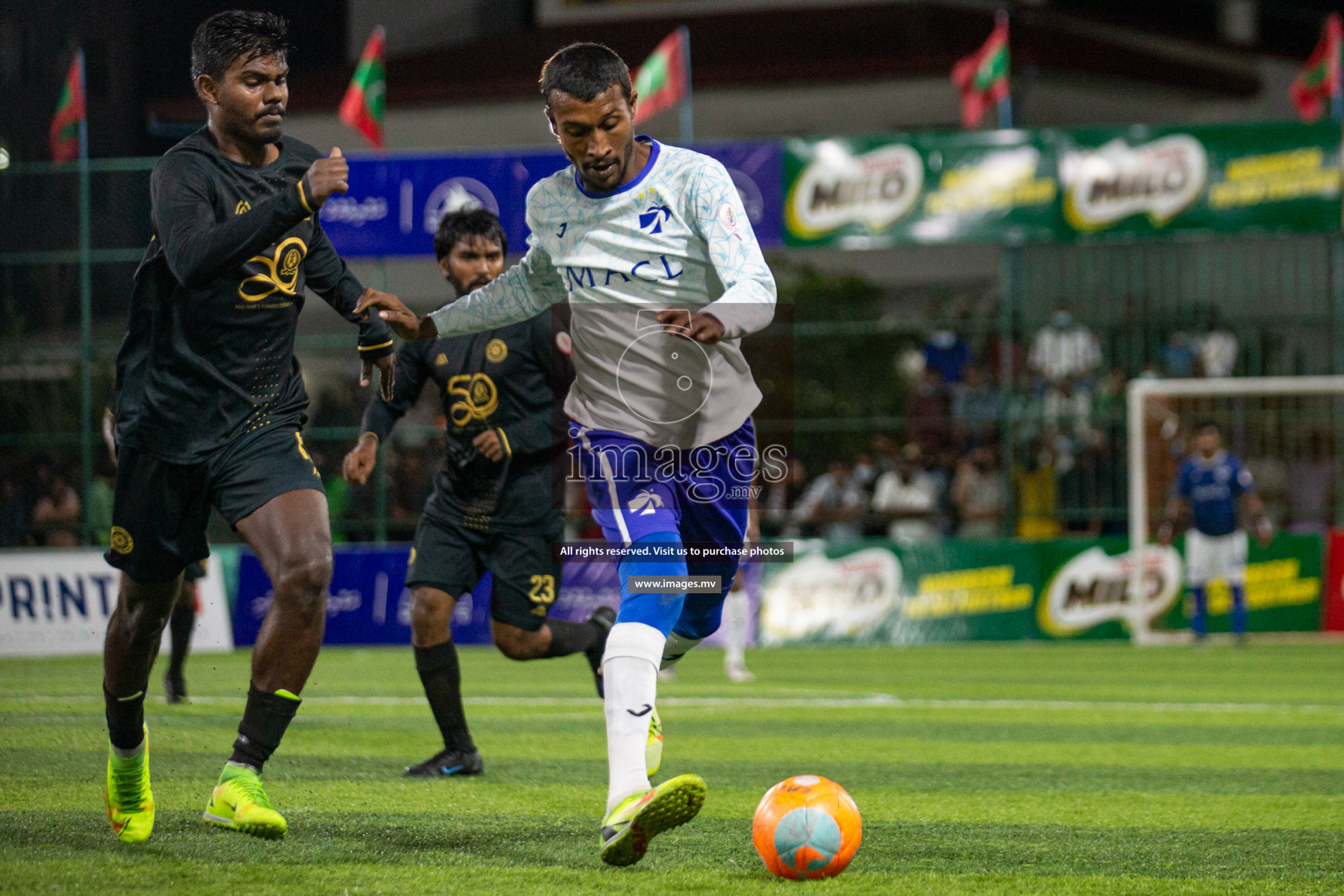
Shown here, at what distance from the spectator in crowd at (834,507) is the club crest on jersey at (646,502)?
1157 centimetres

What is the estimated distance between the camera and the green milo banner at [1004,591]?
51.4 feet

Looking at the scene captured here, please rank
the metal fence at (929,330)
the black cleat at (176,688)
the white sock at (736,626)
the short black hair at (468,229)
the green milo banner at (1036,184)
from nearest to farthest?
the short black hair at (468,229)
the black cleat at (176,688)
the white sock at (736,626)
the metal fence at (929,330)
the green milo banner at (1036,184)

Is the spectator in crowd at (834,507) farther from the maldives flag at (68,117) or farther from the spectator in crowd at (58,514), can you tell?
the maldives flag at (68,117)


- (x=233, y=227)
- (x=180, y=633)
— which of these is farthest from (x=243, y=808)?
(x=180, y=633)

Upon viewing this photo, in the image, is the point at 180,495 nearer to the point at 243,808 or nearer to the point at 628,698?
the point at 243,808

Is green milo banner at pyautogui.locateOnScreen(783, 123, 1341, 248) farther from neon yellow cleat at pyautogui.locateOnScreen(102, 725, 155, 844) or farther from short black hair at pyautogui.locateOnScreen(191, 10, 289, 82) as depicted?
neon yellow cleat at pyautogui.locateOnScreen(102, 725, 155, 844)

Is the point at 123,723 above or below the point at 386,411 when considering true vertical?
below

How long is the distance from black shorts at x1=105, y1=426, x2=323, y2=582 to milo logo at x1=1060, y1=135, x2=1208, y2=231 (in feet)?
43.6

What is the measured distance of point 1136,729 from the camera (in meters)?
7.80

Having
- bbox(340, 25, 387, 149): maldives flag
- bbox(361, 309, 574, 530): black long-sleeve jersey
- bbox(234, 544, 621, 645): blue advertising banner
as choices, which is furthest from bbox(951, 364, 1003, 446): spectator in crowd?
bbox(361, 309, 574, 530): black long-sleeve jersey

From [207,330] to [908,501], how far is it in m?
12.6

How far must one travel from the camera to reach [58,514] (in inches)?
577

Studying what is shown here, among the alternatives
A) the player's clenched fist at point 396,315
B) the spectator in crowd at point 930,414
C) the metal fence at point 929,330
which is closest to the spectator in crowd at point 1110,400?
the metal fence at point 929,330

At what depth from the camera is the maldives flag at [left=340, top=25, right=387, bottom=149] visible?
57.7ft
